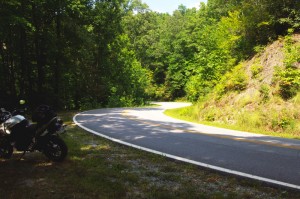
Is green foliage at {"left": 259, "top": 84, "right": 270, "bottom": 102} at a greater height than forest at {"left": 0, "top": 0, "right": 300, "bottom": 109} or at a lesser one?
lesser

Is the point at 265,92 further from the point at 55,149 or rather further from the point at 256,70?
the point at 55,149

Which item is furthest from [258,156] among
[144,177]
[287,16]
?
[287,16]

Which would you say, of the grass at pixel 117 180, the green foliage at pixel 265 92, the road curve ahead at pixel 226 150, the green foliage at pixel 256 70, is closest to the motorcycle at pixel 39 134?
the grass at pixel 117 180

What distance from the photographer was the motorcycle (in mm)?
7219

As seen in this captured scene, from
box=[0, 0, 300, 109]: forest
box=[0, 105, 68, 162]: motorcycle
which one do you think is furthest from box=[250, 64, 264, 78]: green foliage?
box=[0, 105, 68, 162]: motorcycle

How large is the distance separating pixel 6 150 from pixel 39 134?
1.38m

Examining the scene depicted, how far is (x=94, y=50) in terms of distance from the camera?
1353 inches

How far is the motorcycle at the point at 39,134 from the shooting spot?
7219mm

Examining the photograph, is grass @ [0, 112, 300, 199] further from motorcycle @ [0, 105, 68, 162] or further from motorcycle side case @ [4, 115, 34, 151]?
motorcycle side case @ [4, 115, 34, 151]

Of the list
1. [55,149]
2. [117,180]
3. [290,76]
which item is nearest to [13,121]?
[55,149]

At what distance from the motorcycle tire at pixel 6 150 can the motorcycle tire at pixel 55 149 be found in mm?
1158

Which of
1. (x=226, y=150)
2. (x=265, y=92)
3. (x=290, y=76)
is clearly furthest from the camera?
(x=265, y=92)

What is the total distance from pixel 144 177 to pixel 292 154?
418 cm

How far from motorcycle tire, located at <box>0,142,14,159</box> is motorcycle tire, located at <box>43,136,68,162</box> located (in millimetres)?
1158
